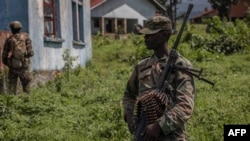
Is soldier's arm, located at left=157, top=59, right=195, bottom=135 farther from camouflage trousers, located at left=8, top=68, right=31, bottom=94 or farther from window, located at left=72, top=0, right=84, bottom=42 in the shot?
window, located at left=72, top=0, right=84, bottom=42

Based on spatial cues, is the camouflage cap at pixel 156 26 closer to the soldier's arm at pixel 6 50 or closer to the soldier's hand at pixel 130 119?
the soldier's hand at pixel 130 119

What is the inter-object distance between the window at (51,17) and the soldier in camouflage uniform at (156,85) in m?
10.1

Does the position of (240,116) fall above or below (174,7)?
below

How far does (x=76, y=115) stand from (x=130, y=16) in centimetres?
3401

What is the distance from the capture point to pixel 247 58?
66.4 ft

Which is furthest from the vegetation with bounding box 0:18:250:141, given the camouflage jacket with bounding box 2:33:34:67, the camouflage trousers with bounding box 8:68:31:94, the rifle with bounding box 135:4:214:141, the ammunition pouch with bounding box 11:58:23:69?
the rifle with bounding box 135:4:214:141

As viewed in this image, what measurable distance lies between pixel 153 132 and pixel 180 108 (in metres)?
0.27

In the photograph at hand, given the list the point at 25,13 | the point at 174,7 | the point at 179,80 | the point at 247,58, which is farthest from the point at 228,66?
the point at 174,7

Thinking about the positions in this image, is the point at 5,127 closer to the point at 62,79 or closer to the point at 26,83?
the point at 26,83

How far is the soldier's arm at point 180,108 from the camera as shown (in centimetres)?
423

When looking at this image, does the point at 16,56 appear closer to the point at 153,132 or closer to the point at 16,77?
the point at 16,77

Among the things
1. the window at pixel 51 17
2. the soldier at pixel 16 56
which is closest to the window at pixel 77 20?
the window at pixel 51 17

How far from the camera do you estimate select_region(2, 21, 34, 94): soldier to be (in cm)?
1130

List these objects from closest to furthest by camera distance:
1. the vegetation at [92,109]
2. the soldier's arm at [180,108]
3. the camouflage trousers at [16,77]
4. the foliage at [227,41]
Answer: the soldier's arm at [180,108]
the vegetation at [92,109]
the camouflage trousers at [16,77]
the foliage at [227,41]
